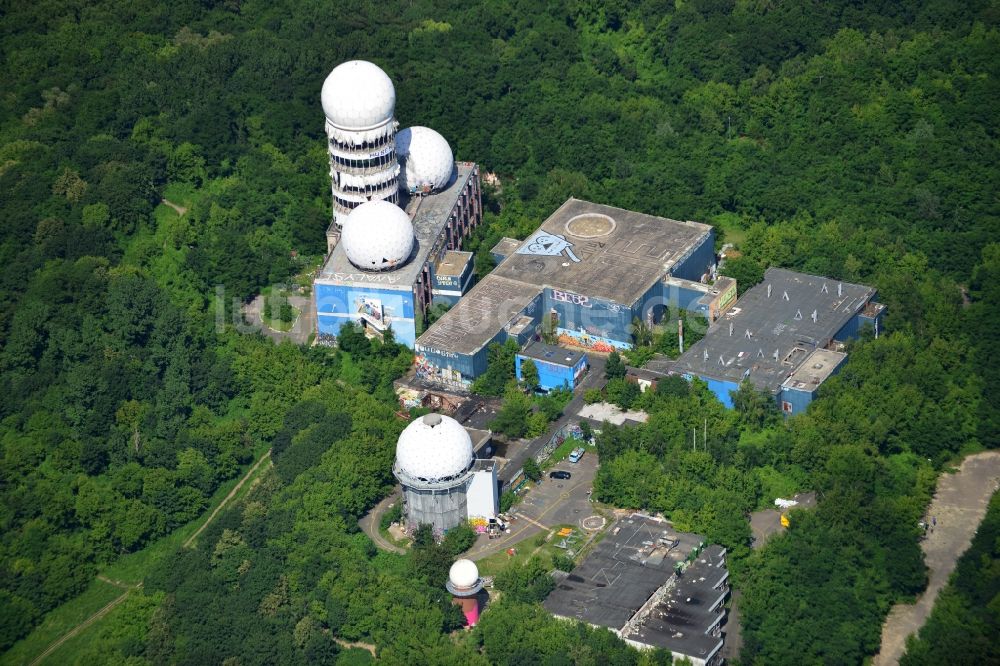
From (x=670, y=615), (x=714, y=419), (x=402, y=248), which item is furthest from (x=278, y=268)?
(x=670, y=615)

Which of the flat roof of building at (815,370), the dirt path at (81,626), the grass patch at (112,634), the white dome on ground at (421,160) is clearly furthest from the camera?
the white dome on ground at (421,160)

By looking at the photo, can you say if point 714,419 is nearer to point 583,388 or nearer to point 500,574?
point 583,388

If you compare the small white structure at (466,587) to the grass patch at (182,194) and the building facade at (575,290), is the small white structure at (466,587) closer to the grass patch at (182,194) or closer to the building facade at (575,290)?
the building facade at (575,290)

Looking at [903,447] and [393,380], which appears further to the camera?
[393,380]

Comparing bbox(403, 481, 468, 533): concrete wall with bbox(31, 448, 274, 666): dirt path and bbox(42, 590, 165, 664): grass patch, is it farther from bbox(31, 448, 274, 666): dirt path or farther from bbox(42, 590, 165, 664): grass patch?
bbox(42, 590, 165, 664): grass patch

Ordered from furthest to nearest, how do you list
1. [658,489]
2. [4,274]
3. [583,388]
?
1. [4,274]
2. [583,388]
3. [658,489]

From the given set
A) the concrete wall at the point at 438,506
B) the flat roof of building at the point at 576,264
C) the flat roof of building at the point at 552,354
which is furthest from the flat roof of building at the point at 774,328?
the concrete wall at the point at 438,506

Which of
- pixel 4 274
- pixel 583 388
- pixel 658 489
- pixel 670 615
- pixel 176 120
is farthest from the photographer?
pixel 176 120
